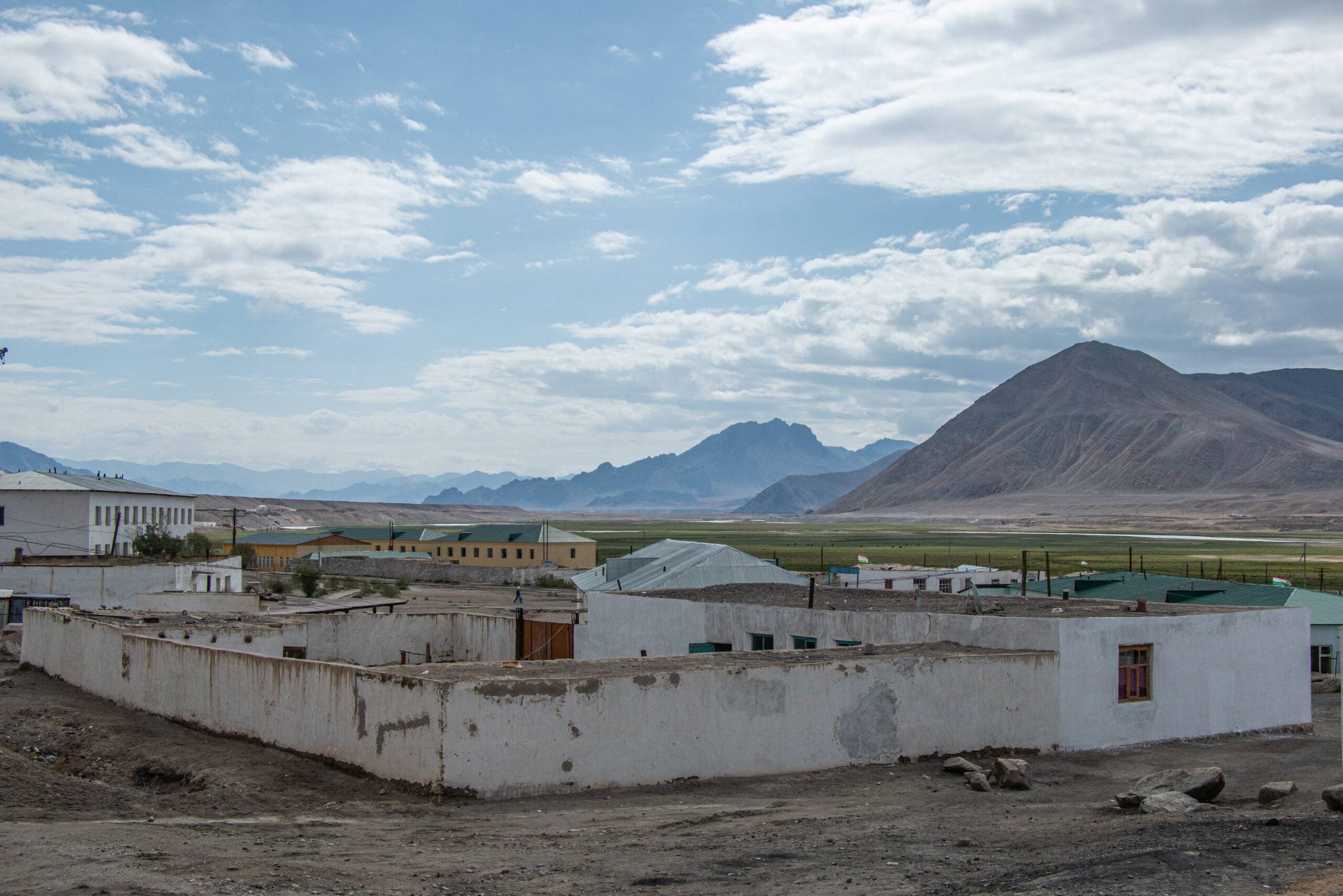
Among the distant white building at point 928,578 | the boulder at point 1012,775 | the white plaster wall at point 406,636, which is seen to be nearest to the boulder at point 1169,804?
the boulder at point 1012,775

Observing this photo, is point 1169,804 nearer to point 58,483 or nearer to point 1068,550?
point 58,483

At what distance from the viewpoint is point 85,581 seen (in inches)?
1620

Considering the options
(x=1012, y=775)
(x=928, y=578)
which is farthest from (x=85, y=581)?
(x=1012, y=775)

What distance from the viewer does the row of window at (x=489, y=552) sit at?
8900 cm

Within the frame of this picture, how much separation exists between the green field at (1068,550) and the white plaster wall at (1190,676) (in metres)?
39.5

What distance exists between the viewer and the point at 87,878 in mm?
9102

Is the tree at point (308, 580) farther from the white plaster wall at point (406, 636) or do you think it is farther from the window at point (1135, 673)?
the window at point (1135, 673)

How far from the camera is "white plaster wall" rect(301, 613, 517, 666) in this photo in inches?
1141

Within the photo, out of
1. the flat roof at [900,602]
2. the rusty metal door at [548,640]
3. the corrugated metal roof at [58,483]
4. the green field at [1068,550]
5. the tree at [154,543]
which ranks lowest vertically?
the green field at [1068,550]

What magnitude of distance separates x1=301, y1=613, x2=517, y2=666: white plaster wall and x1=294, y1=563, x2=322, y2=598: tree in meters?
29.4

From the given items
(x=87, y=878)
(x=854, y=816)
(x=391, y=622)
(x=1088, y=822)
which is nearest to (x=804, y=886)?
(x=854, y=816)

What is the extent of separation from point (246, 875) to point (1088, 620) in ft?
51.9

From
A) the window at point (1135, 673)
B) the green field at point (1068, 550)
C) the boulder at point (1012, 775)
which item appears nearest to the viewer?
the boulder at point (1012, 775)

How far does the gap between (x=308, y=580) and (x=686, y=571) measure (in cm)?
3482
